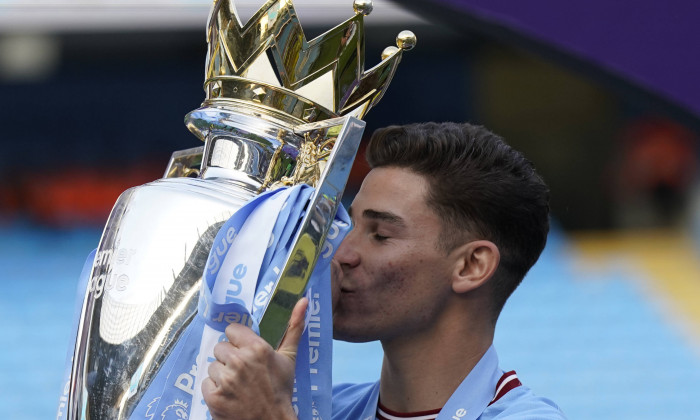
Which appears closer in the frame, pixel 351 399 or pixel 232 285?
pixel 232 285

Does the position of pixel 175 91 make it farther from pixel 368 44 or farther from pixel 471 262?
pixel 471 262

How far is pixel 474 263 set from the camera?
161 centimetres

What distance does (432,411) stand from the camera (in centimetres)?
160

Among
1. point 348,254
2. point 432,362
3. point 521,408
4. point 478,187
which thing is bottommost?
point 521,408

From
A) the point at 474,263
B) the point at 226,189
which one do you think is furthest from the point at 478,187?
the point at 226,189

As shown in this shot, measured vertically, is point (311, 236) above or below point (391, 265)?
below

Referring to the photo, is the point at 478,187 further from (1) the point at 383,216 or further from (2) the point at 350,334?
(2) the point at 350,334

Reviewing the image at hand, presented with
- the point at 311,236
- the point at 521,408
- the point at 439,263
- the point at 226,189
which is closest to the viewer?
the point at 311,236

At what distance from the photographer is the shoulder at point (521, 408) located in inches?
56.7

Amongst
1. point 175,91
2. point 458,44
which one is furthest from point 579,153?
point 175,91

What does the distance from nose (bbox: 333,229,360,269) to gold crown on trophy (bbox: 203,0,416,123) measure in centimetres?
24

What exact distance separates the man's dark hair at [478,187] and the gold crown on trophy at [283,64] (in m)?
0.26

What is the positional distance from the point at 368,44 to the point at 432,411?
20.1 ft

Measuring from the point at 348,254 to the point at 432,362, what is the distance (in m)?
0.24
